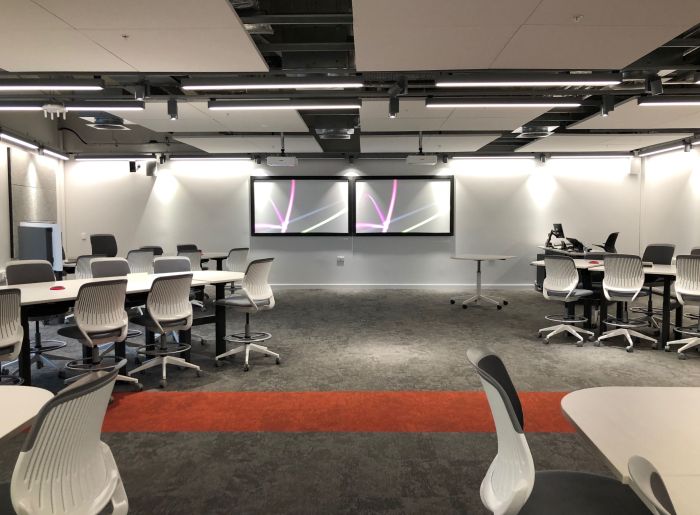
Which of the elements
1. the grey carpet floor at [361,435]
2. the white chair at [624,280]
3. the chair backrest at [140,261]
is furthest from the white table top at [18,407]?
the white chair at [624,280]

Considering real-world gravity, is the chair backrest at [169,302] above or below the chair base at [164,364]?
above

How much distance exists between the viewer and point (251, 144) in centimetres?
955

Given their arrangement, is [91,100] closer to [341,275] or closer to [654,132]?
[341,275]

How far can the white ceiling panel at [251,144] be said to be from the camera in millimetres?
8961

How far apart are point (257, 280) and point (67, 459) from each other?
3786 millimetres

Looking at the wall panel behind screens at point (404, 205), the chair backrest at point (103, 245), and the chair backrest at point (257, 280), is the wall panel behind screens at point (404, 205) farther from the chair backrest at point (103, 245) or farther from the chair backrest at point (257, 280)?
the chair backrest at point (257, 280)

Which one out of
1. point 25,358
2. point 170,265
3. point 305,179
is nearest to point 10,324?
point 25,358

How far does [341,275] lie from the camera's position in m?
11.3

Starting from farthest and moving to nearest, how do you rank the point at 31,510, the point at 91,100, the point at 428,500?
the point at 91,100
the point at 428,500
the point at 31,510

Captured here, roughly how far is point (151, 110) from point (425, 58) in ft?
13.1

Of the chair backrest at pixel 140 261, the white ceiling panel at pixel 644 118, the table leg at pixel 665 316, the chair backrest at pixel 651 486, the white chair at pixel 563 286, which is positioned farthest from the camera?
the chair backrest at pixel 140 261

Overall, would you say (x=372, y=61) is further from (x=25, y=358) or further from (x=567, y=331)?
(x=567, y=331)

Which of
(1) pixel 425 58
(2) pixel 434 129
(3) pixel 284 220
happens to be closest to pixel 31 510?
(1) pixel 425 58

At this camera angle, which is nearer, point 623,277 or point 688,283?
point 688,283
